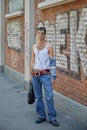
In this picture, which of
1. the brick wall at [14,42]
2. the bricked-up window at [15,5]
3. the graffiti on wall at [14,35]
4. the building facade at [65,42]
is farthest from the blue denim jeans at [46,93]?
the bricked-up window at [15,5]

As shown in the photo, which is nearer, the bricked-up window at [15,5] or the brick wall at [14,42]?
the brick wall at [14,42]

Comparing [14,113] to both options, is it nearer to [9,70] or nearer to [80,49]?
[80,49]

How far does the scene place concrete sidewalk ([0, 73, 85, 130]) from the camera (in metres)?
7.16

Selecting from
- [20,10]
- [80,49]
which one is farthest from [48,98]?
[20,10]

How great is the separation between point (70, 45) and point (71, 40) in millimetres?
126

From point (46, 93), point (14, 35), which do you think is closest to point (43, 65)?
point (46, 93)

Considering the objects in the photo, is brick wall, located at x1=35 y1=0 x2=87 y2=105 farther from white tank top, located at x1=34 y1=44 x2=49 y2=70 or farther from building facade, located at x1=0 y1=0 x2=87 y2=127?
white tank top, located at x1=34 y1=44 x2=49 y2=70

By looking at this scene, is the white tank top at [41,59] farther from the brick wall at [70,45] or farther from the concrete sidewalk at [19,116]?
the concrete sidewalk at [19,116]

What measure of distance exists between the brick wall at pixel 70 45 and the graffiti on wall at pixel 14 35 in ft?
11.9

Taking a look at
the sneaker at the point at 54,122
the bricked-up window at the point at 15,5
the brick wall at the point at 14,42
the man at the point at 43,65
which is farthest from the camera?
the bricked-up window at the point at 15,5

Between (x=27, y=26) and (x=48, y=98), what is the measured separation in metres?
4.47

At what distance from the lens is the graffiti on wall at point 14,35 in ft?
42.3

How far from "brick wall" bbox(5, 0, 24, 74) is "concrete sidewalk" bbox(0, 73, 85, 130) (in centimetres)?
182

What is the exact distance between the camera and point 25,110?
340 inches
